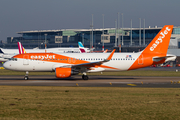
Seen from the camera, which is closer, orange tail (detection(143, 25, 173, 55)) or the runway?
the runway

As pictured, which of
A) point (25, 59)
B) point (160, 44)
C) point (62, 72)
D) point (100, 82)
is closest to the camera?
point (100, 82)

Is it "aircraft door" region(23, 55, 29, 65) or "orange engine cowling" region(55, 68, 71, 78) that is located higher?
"aircraft door" region(23, 55, 29, 65)

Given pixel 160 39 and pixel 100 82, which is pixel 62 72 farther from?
pixel 160 39

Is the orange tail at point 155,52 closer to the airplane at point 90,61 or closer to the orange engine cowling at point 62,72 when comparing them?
the airplane at point 90,61

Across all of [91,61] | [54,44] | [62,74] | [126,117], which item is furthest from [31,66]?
[54,44]

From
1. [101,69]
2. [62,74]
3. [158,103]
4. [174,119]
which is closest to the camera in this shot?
[174,119]

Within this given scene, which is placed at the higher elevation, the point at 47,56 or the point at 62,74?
the point at 47,56

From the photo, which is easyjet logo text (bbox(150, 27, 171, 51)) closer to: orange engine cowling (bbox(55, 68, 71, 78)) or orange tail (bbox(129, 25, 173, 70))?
orange tail (bbox(129, 25, 173, 70))

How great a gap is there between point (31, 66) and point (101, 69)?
32.7ft

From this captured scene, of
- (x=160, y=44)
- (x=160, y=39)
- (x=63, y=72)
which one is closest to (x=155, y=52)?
(x=160, y=44)

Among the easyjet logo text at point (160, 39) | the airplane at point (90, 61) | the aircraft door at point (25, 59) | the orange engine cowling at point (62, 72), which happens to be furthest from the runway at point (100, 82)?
the easyjet logo text at point (160, 39)

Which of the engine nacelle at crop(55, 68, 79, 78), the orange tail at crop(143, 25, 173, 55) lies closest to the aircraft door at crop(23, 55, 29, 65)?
the engine nacelle at crop(55, 68, 79, 78)

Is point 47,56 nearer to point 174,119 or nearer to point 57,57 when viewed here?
point 57,57

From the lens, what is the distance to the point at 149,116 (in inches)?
505
